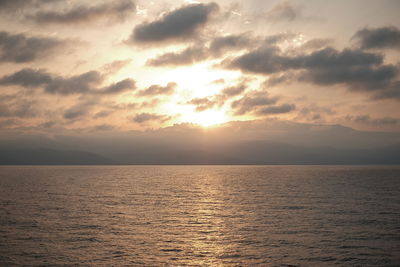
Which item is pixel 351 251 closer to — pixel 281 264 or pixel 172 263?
pixel 281 264

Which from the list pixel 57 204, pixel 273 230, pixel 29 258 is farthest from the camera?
pixel 57 204

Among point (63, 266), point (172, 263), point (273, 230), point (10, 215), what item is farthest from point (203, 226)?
point (10, 215)

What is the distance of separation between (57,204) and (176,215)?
1263 inches

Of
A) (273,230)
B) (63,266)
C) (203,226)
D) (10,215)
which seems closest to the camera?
(63,266)

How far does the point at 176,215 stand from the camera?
62375 mm

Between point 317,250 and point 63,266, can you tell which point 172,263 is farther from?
point 317,250

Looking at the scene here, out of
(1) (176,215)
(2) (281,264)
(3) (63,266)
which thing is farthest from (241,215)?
(3) (63,266)

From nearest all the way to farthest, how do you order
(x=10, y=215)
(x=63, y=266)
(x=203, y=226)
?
(x=63, y=266)
(x=203, y=226)
(x=10, y=215)

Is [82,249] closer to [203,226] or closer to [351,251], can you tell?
[203,226]

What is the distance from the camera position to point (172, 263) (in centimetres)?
3297

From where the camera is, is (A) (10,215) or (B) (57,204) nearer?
(A) (10,215)

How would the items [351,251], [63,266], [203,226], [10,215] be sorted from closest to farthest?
[63,266]
[351,251]
[203,226]
[10,215]

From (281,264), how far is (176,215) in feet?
106

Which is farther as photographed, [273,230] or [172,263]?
[273,230]
